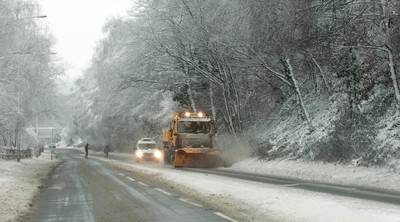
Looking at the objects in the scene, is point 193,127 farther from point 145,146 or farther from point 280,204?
point 280,204

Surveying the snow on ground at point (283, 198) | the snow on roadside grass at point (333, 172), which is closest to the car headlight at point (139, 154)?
the snow on roadside grass at point (333, 172)

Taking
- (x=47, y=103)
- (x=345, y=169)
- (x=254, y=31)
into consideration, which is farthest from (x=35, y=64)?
(x=345, y=169)

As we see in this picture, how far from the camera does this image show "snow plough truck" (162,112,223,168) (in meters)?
28.0

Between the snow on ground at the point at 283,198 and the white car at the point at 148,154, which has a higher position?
the white car at the point at 148,154

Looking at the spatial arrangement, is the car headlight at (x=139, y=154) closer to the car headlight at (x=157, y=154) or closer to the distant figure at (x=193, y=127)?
the car headlight at (x=157, y=154)

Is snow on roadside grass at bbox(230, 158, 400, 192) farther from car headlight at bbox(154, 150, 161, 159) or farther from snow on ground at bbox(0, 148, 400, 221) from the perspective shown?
car headlight at bbox(154, 150, 161, 159)

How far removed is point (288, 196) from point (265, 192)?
1120 mm

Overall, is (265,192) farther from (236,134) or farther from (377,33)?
(236,134)

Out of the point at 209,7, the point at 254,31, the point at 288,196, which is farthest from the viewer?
the point at 209,7

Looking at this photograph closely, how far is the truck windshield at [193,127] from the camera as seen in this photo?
29.2 meters

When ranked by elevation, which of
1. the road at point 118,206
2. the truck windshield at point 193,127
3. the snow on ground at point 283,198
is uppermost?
the truck windshield at point 193,127

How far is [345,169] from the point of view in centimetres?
2000

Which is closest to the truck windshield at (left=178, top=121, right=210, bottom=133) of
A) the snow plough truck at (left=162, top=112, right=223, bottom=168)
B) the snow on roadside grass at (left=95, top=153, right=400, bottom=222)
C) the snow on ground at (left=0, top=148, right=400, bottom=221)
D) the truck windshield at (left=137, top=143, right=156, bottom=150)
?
the snow plough truck at (left=162, top=112, right=223, bottom=168)

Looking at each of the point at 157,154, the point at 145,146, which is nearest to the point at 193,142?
the point at 157,154
